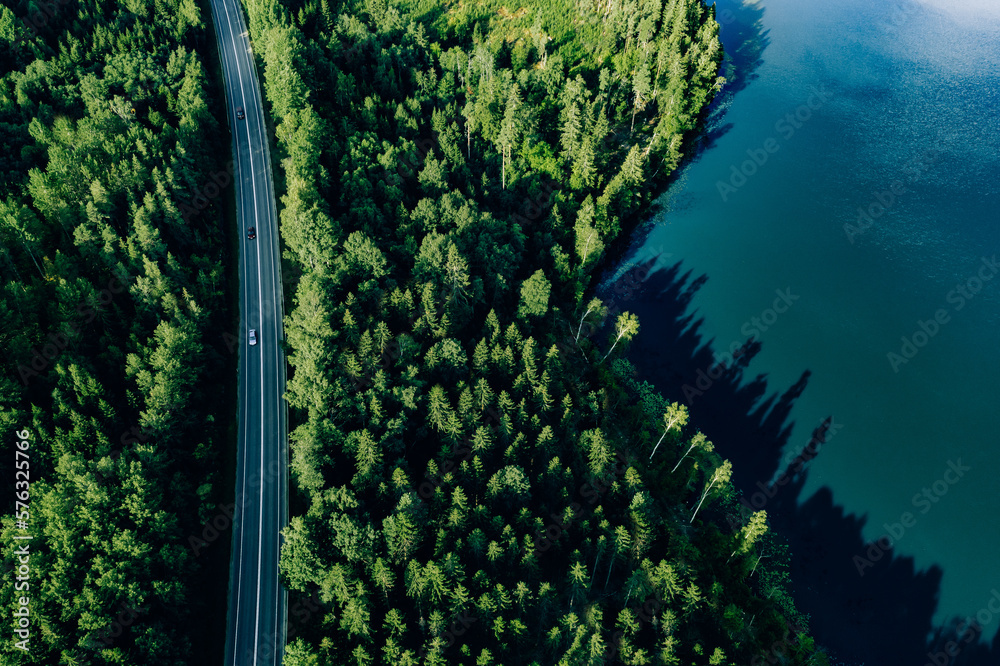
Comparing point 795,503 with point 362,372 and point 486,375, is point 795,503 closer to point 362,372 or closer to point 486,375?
point 486,375

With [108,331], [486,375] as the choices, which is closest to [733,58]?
[486,375]

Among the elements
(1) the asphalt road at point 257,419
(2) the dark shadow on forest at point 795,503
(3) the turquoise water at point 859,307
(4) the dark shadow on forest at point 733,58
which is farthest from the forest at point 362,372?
(4) the dark shadow on forest at point 733,58

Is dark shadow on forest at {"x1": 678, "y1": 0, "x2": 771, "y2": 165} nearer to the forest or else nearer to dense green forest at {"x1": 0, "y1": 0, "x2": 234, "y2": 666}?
the forest

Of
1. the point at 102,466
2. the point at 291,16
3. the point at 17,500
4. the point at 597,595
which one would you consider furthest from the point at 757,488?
the point at 291,16

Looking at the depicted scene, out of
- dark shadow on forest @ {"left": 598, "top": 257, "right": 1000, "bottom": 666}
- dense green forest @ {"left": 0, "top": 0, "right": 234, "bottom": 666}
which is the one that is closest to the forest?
dense green forest @ {"left": 0, "top": 0, "right": 234, "bottom": 666}

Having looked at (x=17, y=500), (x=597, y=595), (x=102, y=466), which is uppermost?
(x=597, y=595)

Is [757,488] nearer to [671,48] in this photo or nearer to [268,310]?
[268,310]

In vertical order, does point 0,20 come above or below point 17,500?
above
